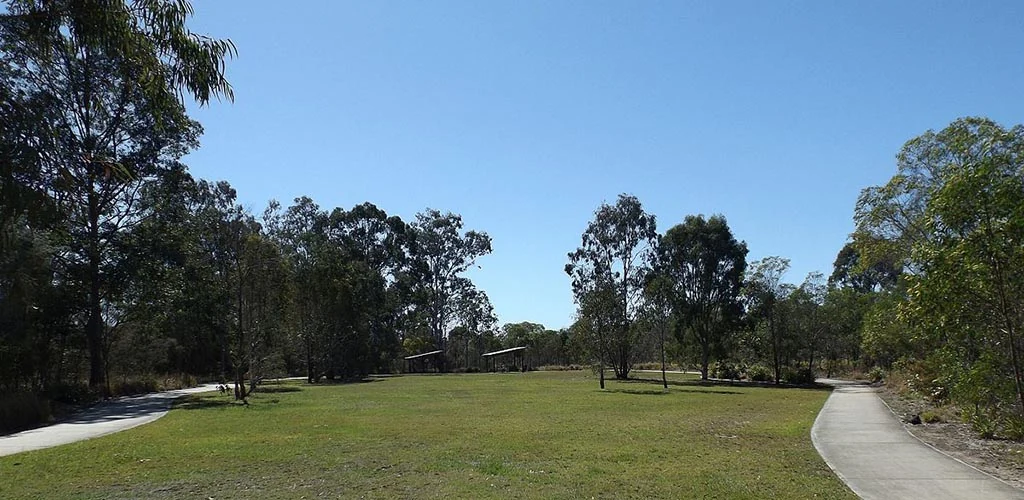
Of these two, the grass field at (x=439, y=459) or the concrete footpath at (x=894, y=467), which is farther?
the grass field at (x=439, y=459)

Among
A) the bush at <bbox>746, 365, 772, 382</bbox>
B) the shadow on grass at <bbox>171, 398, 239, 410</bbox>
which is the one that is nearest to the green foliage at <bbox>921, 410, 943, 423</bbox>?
the shadow on grass at <bbox>171, 398, 239, 410</bbox>

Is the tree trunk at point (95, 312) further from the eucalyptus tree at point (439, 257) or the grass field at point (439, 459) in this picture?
the eucalyptus tree at point (439, 257)

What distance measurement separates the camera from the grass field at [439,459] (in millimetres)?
9086

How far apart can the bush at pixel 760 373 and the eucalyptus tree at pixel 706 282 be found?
2934mm

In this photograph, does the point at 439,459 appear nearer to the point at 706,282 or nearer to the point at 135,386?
the point at 135,386

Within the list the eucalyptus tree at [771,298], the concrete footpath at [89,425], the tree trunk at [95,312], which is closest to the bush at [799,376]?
the eucalyptus tree at [771,298]

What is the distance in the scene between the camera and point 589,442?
1393cm

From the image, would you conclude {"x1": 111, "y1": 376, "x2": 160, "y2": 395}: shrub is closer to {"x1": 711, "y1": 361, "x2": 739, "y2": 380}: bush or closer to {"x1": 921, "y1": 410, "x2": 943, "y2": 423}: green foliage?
{"x1": 921, "y1": 410, "x2": 943, "y2": 423}: green foliage

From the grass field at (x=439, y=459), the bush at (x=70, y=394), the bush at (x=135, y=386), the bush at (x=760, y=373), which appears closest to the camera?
the grass field at (x=439, y=459)

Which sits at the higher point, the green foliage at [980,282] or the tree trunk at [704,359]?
the green foliage at [980,282]

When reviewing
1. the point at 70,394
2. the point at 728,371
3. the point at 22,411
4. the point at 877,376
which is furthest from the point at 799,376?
the point at 22,411

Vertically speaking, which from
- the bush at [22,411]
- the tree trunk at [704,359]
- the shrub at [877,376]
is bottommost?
the shrub at [877,376]

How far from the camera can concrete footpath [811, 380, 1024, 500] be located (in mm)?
8781

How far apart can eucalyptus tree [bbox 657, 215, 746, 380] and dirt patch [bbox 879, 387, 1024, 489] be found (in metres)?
31.7
